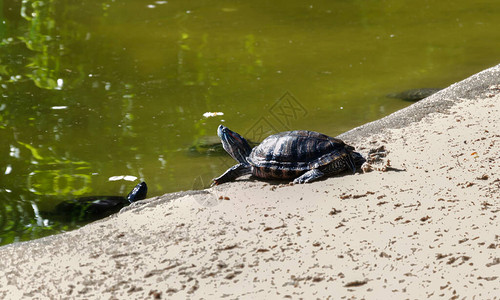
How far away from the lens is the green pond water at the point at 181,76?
624cm

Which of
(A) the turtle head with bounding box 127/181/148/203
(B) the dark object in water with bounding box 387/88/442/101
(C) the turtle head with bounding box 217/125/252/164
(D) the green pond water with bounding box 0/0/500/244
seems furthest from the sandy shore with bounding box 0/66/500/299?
(B) the dark object in water with bounding box 387/88/442/101

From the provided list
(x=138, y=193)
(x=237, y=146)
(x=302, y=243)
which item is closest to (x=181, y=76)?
(x=138, y=193)

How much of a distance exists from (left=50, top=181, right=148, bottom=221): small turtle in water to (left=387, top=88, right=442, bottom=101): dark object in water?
146 inches

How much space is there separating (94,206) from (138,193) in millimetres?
379

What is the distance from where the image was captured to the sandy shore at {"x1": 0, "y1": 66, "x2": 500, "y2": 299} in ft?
11.0

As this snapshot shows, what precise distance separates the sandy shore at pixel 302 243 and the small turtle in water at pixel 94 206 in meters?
0.69

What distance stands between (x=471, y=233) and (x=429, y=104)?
9.60 ft

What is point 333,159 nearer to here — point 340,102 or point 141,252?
point 141,252

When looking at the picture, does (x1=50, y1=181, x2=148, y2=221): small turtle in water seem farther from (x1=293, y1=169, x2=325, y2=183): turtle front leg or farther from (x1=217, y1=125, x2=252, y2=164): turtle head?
(x1=293, y1=169, x2=325, y2=183): turtle front leg

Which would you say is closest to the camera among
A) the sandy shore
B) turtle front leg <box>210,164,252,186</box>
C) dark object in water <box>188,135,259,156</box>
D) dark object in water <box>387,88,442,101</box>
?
the sandy shore

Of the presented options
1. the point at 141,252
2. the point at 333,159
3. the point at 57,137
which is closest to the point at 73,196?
the point at 57,137

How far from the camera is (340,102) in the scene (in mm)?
7879

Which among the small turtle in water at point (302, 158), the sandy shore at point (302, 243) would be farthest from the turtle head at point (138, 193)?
the small turtle in water at point (302, 158)

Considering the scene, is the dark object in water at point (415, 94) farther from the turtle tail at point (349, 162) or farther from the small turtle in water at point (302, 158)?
the turtle tail at point (349, 162)
